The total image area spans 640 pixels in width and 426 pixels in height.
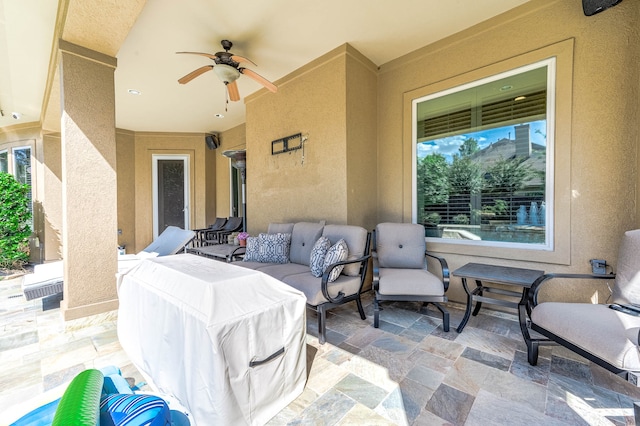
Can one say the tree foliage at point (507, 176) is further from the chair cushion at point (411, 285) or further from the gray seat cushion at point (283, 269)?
the gray seat cushion at point (283, 269)

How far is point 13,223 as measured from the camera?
499 cm

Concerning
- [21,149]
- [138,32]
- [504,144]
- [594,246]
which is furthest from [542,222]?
[21,149]

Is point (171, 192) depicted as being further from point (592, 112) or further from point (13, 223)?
point (592, 112)

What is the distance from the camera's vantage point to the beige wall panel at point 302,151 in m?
3.47

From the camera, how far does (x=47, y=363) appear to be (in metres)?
2.04

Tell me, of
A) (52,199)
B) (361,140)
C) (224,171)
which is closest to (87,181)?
(361,140)

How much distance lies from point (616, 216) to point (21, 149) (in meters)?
9.77

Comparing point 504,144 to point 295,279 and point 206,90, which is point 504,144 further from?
point 206,90

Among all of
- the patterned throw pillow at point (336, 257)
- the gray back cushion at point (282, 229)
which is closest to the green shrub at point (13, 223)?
the gray back cushion at point (282, 229)

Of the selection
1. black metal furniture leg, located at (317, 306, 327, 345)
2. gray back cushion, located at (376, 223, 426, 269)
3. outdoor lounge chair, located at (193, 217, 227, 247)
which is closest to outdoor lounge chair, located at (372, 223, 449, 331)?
gray back cushion, located at (376, 223, 426, 269)

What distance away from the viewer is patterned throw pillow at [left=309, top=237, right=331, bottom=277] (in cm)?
265

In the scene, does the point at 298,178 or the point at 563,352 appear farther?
the point at 298,178

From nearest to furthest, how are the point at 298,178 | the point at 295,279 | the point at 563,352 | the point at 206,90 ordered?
the point at 563,352 → the point at 295,279 → the point at 298,178 → the point at 206,90

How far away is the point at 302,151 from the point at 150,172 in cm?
502
